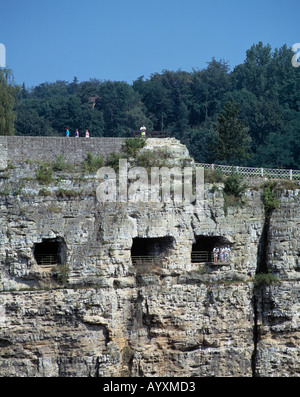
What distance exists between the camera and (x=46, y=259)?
1310 inches

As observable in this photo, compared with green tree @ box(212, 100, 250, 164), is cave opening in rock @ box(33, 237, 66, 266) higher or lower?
lower

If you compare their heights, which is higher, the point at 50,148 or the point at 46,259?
the point at 50,148

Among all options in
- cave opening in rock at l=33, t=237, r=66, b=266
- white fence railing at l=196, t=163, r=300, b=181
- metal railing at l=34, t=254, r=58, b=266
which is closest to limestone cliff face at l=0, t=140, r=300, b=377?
cave opening in rock at l=33, t=237, r=66, b=266

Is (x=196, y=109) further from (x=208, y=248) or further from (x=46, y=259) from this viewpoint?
(x=46, y=259)

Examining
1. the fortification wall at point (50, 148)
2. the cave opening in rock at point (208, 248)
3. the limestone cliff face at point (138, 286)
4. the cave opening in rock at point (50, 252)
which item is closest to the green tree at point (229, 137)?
the limestone cliff face at point (138, 286)

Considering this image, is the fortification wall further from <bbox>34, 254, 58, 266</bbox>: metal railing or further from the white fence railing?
the white fence railing

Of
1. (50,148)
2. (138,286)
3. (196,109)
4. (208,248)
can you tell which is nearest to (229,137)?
(208,248)

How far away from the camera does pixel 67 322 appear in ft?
106

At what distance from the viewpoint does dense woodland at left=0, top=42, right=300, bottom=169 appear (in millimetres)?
49544

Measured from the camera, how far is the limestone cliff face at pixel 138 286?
32.0 m

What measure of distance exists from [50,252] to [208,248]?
619 centimetres

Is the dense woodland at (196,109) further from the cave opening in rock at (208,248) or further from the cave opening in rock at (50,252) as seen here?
the cave opening in rock at (50,252)

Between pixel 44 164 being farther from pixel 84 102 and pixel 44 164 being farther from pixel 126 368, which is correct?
pixel 84 102

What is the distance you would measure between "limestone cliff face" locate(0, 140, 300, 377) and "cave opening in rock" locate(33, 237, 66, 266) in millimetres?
50
